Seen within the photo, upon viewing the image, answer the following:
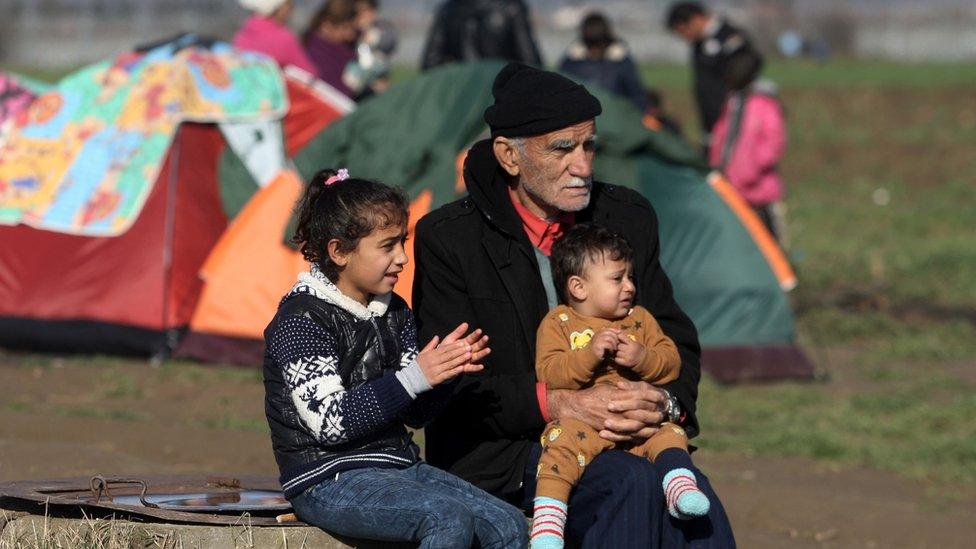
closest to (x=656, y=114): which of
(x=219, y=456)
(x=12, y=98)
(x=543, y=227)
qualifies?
(x=12, y=98)

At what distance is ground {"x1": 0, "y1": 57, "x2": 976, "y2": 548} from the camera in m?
6.57

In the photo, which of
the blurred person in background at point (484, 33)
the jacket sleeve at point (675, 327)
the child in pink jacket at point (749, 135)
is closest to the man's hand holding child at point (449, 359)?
the jacket sleeve at point (675, 327)

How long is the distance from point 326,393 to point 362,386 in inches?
3.4

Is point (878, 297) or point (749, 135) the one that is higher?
point (749, 135)

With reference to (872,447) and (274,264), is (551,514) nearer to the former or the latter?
(872,447)

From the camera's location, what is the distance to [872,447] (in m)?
7.64

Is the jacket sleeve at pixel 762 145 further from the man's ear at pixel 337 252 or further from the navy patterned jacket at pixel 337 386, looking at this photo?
the man's ear at pixel 337 252

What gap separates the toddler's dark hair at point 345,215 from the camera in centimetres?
411

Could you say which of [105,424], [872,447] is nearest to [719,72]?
[872,447]

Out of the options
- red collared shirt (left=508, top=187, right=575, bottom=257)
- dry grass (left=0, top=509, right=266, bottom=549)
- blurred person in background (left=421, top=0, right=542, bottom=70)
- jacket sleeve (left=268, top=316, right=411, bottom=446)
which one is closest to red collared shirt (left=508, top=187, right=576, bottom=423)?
red collared shirt (left=508, top=187, right=575, bottom=257)

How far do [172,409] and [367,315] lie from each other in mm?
4135

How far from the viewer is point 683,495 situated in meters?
4.03

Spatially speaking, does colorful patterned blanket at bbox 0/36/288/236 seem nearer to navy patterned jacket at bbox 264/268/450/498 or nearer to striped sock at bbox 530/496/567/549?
navy patterned jacket at bbox 264/268/450/498

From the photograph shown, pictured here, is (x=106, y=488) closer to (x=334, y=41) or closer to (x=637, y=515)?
(x=637, y=515)
